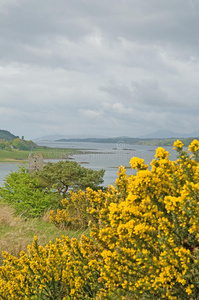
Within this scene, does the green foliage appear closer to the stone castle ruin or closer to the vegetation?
the vegetation

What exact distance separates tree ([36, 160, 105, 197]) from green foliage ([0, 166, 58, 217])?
19.3 inches

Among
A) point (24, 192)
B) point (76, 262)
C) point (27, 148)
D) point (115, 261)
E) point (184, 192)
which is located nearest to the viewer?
point (184, 192)

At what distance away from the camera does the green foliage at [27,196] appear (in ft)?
46.1

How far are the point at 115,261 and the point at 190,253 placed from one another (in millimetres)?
829

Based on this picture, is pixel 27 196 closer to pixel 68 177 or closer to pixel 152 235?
pixel 68 177

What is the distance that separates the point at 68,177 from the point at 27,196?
85.2 inches

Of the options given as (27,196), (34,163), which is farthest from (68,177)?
(34,163)

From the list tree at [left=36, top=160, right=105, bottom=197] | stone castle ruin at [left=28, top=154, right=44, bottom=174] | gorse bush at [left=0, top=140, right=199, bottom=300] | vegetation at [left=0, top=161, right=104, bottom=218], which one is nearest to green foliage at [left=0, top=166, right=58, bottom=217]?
vegetation at [left=0, top=161, right=104, bottom=218]

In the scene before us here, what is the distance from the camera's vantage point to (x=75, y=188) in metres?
15.4

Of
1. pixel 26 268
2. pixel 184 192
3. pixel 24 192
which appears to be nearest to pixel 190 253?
pixel 184 192

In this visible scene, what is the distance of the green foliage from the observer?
1406cm

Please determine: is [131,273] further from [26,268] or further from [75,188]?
[75,188]

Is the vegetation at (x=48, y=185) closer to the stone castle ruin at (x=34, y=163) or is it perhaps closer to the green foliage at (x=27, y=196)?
the green foliage at (x=27, y=196)

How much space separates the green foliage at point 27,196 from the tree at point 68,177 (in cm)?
49
